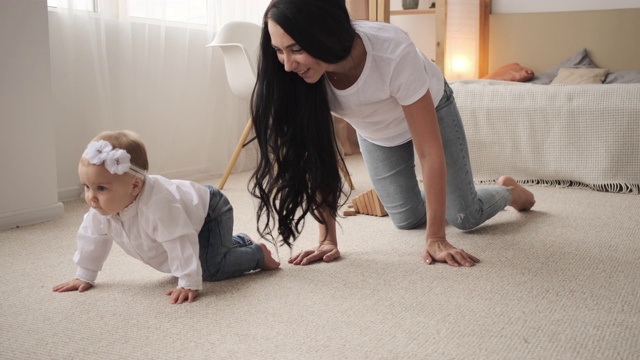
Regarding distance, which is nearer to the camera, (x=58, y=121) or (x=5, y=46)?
(x=5, y=46)

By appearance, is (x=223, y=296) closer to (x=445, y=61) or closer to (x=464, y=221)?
(x=464, y=221)

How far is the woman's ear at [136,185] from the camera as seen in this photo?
148cm

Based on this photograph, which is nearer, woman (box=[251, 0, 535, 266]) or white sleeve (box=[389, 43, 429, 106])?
woman (box=[251, 0, 535, 266])

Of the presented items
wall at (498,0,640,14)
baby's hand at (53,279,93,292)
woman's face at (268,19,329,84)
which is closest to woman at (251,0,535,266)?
woman's face at (268,19,329,84)

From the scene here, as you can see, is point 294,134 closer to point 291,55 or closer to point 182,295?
point 291,55

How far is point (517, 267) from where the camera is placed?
171 cm

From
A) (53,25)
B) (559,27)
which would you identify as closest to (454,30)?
(559,27)

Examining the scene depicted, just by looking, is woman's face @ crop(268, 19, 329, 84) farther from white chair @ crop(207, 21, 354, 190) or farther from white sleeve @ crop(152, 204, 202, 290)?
white chair @ crop(207, 21, 354, 190)

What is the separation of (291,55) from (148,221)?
18.3 inches

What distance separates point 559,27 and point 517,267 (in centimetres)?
337

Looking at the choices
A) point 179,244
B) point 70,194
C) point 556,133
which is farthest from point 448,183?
point 70,194

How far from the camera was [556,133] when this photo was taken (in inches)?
114

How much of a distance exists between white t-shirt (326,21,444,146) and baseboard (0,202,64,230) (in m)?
1.17

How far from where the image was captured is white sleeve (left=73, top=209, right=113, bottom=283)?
1.55 m
